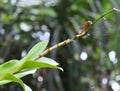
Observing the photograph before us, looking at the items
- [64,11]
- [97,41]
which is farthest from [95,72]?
[64,11]

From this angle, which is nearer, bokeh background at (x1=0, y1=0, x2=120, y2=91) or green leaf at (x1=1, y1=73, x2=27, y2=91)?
green leaf at (x1=1, y1=73, x2=27, y2=91)

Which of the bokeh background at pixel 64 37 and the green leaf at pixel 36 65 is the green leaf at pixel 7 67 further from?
the bokeh background at pixel 64 37

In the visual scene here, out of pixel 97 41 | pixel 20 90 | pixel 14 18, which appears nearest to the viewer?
pixel 20 90

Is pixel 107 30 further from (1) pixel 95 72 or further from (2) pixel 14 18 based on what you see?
(2) pixel 14 18

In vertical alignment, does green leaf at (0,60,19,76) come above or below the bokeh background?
above

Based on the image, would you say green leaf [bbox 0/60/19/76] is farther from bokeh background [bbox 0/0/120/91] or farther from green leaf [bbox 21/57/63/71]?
bokeh background [bbox 0/0/120/91]

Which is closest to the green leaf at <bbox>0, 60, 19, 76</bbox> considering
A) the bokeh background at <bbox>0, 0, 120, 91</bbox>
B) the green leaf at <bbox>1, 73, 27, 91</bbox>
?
the green leaf at <bbox>1, 73, 27, 91</bbox>

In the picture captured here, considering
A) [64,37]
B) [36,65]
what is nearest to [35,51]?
[36,65]

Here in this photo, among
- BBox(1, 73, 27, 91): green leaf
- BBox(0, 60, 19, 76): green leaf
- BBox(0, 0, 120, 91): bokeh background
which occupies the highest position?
BBox(0, 60, 19, 76): green leaf
